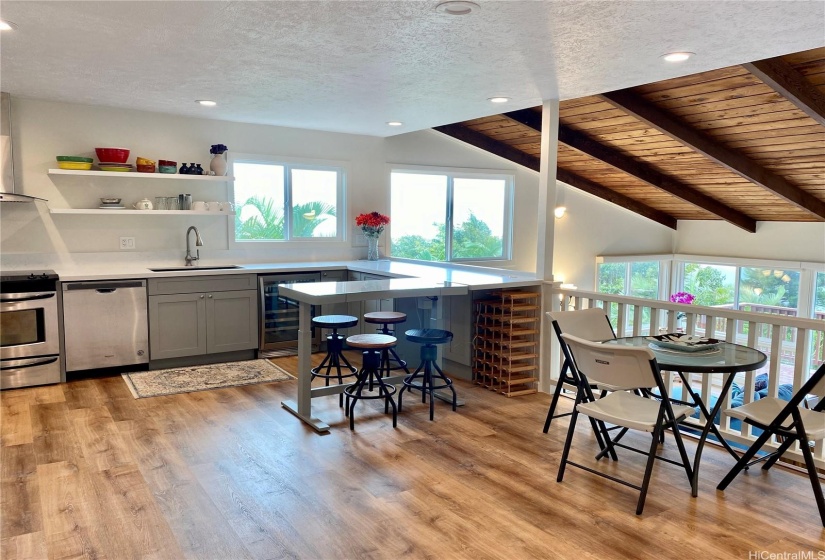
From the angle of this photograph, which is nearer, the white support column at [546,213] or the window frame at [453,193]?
the white support column at [546,213]

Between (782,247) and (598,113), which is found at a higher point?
(598,113)

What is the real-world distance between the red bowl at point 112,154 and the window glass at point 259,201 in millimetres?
1092

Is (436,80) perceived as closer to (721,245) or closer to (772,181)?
(772,181)

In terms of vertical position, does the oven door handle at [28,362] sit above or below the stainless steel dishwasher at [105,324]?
below

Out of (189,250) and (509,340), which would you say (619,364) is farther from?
(189,250)

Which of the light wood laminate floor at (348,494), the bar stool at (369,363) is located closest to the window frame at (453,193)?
the bar stool at (369,363)

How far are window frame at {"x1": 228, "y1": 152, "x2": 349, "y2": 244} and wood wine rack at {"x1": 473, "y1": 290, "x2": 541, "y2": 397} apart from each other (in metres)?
2.37

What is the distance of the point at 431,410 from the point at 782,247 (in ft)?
21.9

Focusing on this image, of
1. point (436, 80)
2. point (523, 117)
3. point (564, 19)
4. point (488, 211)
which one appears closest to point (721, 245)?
point (488, 211)

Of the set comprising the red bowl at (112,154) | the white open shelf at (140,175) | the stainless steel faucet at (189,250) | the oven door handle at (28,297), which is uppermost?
the red bowl at (112,154)

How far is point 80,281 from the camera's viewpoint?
4.67 meters

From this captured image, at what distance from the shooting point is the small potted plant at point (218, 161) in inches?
219

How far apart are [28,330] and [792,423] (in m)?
4.99

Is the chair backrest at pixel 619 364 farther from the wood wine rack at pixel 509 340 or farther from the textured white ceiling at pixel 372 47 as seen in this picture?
the wood wine rack at pixel 509 340
